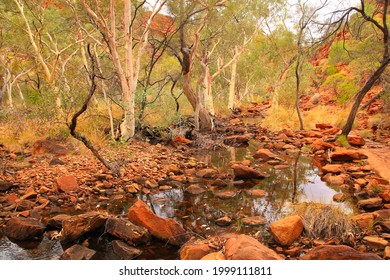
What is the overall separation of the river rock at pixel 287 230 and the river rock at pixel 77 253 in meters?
2.02

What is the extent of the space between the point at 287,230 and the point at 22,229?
10.1 feet

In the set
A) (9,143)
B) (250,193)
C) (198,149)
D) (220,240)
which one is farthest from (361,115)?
(9,143)

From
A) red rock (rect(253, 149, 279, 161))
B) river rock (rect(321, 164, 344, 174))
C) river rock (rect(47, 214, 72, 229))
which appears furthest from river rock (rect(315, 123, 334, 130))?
river rock (rect(47, 214, 72, 229))

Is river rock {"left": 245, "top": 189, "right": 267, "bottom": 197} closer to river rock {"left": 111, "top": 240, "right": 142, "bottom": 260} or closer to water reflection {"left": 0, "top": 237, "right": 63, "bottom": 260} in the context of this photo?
river rock {"left": 111, "top": 240, "right": 142, "bottom": 260}

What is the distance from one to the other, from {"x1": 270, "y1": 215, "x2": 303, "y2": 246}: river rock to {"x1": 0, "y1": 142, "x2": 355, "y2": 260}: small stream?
0.16m

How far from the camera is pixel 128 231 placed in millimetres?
3555

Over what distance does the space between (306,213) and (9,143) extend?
706 cm

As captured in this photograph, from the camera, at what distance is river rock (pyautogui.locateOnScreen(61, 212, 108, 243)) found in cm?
355

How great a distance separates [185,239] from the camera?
3.62 m

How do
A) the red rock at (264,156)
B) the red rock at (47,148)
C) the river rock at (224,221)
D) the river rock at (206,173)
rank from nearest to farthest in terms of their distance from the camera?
the river rock at (224,221) → the river rock at (206,173) → the red rock at (47,148) → the red rock at (264,156)

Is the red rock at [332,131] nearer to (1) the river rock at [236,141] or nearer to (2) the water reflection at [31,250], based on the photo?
(1) the river rock at [236,141]

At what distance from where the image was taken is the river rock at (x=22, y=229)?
144 inches

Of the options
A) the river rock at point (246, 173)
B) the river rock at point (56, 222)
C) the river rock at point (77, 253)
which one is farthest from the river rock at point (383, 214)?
the river rock at point (56, 222)

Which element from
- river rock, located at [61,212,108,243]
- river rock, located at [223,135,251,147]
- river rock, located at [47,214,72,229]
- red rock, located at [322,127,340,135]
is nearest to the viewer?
river rock, located at [61,212,108,243]
